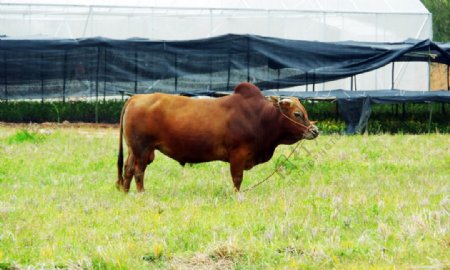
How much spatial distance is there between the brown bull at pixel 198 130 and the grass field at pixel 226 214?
0.40 metres

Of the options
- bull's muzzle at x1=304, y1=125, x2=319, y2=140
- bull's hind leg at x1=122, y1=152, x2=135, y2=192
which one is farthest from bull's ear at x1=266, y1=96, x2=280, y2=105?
bull's hind leg at x1=122, y1=152, x2=135, y2=192

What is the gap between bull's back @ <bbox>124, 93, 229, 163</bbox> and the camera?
1093 cm

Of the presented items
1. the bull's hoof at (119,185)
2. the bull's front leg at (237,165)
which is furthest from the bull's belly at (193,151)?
the bull's hoof at (119,185)

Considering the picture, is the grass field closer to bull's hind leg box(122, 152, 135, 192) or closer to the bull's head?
bull's hind leg box(122, 152, 135, 192)

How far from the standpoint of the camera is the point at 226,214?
8.77 metres

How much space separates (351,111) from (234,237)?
15.5 meters

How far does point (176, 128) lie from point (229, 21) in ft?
73.6

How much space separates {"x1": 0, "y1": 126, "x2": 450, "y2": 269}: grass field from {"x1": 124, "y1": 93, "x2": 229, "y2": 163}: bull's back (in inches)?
20.4

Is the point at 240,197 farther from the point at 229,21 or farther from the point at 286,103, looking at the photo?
the point at 229,21

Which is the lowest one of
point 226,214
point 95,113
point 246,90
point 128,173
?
point 226,214

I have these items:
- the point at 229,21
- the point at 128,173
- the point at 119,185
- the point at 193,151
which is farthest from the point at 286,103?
the point at 229,21

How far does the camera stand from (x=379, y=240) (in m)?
6.96

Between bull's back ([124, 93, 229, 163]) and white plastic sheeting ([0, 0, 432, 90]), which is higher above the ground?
white plastic sheeting ([0, 0, 432, 90])

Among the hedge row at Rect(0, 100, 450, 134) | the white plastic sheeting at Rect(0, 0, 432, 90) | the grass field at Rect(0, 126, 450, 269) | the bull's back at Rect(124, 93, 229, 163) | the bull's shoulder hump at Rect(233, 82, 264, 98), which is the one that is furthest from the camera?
the white plastic sheeting at Rect(0, 0, 432, 90)
